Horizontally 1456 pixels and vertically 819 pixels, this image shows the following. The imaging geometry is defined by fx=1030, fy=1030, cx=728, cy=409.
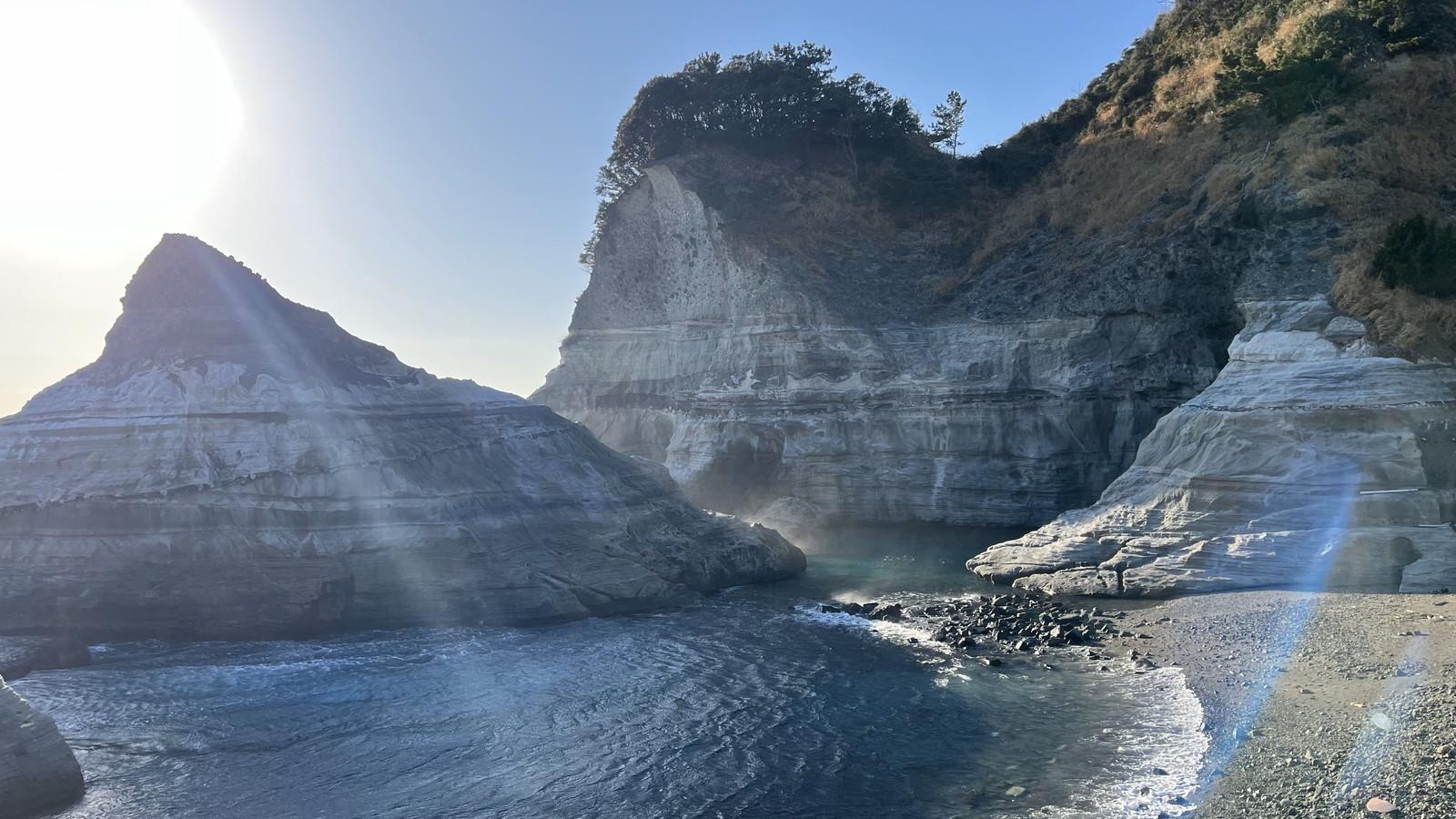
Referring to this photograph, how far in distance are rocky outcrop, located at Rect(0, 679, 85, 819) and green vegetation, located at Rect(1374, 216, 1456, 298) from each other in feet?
97.8

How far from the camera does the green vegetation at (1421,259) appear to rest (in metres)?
25.8

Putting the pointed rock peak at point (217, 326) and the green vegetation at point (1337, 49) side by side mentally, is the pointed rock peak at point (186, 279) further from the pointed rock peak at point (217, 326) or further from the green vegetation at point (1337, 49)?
the green vegetation at point (1337, 49)

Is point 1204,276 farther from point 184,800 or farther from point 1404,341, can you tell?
point 184,800

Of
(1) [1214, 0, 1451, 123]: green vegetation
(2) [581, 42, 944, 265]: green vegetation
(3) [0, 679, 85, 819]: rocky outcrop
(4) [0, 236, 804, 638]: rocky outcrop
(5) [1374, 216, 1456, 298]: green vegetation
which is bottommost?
(3) [0, 679, 85, 819]: rocky outcrop

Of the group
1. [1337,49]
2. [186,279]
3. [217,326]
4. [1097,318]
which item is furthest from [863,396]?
[186,279]

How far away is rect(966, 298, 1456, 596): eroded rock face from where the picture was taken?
23078mm

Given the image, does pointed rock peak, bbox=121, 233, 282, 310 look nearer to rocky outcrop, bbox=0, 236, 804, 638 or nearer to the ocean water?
rocky outcrop, bbox=0, 236, 804, 638

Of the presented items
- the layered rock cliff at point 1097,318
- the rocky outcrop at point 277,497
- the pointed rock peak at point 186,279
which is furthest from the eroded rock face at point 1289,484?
the pointed rock peak at point 186,279

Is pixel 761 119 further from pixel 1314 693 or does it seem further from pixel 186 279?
pixel 1314 693

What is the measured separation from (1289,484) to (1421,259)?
710 centimetres

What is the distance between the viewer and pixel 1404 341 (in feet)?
81.2

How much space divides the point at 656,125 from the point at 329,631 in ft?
119

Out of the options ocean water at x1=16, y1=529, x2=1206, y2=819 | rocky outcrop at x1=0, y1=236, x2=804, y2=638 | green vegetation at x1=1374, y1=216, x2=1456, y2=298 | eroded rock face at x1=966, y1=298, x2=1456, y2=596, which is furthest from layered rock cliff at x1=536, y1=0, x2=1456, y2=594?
rocky outcrop at x1=0, y1=236, x2=804, y2=638

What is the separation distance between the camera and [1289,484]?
80.2ft
